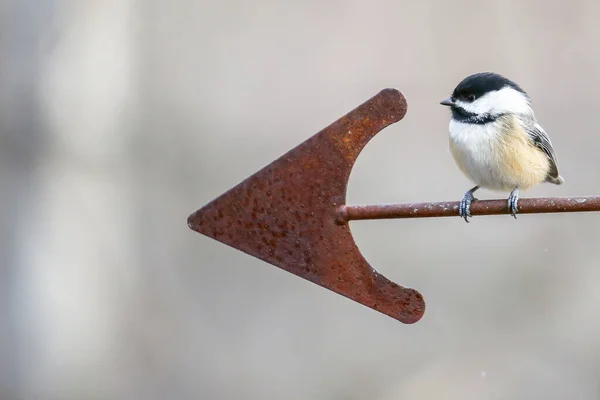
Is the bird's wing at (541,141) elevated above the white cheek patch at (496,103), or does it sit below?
below

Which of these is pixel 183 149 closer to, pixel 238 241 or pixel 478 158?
pixel 478 158

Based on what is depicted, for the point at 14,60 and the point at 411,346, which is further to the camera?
the point at 411,346

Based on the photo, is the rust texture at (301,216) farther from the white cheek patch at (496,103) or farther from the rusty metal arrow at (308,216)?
the white cheek patch at (496,103)

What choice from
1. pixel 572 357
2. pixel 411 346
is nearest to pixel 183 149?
pixel 411 346

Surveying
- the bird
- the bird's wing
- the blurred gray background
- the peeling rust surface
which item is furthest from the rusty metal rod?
the blurred gray background

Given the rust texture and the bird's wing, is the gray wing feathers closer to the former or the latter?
the bird's wing

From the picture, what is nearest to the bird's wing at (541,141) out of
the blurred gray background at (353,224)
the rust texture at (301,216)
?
the blurred gray background at (353,224)
